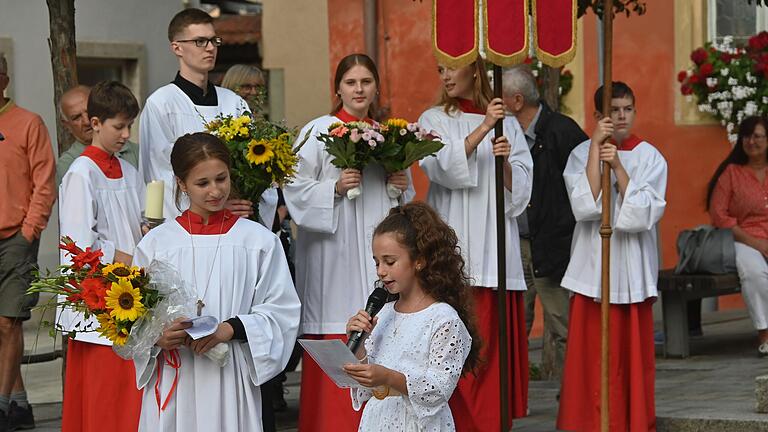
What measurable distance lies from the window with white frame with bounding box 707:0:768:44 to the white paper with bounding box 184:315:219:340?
34.2ft

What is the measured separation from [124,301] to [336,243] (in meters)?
2.63

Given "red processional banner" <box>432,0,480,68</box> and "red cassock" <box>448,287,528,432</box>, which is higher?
"red processional banner" <box>432,0,480,68</box>

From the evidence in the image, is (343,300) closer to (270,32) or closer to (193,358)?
(193,358)

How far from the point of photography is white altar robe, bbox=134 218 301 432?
6.59 m

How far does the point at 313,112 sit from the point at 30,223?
8483mm

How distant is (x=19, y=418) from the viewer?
9453mm

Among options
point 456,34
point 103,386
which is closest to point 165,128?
point 103,386

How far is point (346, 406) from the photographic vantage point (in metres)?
8.46

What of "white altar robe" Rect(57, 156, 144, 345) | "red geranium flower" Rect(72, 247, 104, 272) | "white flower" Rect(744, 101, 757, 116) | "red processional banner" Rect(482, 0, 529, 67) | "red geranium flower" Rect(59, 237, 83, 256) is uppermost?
"white flower" Rect(744, 101, 757, 116)

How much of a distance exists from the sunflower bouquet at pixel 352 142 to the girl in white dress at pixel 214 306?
1.59 meters

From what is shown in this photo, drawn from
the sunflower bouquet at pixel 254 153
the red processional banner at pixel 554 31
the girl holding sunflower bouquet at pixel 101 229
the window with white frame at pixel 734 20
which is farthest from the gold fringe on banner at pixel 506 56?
the window with white frame at pixel 734 20

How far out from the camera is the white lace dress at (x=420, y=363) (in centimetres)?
607

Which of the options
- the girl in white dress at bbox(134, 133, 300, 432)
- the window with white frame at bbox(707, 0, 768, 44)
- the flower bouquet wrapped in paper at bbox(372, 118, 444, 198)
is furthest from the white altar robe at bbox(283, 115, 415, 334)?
the window with white frame at bbox(707, 0, 768, 44)

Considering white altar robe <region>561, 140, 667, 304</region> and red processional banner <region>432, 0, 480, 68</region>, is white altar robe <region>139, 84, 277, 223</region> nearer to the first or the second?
red processional banner <region>432, 0, 480, 68</region>
